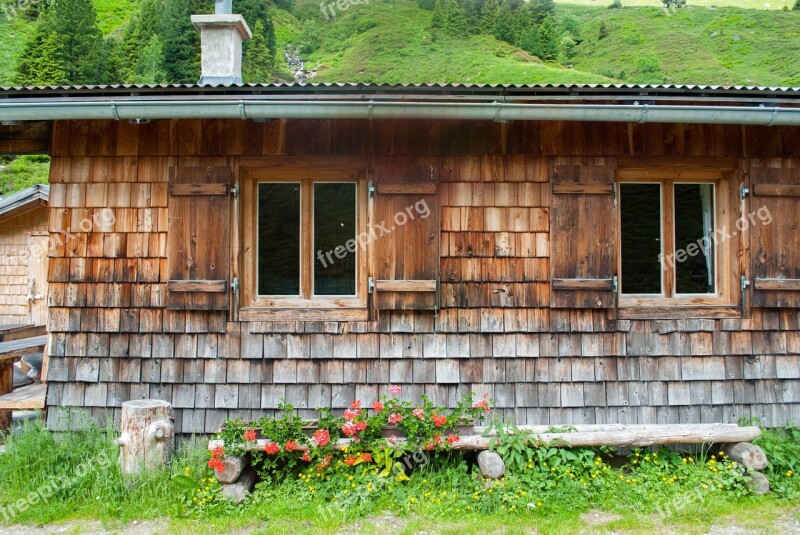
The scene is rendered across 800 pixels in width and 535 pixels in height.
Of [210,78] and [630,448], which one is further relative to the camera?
[210,78]

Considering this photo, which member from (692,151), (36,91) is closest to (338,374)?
(36,91)

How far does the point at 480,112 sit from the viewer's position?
3.70 m

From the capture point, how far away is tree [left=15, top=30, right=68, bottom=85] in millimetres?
23672

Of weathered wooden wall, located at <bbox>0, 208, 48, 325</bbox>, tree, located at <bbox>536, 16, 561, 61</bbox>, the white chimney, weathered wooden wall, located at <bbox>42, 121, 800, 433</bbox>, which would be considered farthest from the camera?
tree, located at <bbox>536, 16, 561, 61</bbox>

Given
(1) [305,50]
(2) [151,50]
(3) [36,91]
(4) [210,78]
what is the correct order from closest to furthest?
(3) [36,91]
(4) [210,78]
(2) [151,50]
(1) [305,50]

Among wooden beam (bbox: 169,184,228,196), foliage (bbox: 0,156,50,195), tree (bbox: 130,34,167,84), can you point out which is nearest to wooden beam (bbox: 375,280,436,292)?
wooden beam (bbox: 169,184,228,196)

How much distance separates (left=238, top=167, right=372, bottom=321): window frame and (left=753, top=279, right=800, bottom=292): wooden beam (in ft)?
10.5

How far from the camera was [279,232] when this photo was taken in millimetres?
4293

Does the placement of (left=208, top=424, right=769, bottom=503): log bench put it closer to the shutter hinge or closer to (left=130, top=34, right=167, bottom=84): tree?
the shutter hinge

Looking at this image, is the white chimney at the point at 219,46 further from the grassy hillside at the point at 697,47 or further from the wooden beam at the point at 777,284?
the grassy hillside at the point at 697,47

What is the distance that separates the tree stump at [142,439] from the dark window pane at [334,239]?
1.53 metres

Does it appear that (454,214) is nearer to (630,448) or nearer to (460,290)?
(460,290)

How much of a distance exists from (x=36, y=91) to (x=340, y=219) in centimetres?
239

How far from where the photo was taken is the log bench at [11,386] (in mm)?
4250
